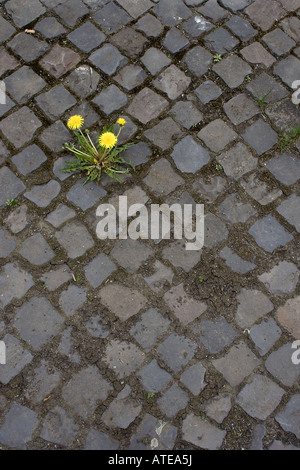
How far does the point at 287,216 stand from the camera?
3078 millimetres

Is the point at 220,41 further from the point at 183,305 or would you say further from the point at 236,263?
the point at 183,305

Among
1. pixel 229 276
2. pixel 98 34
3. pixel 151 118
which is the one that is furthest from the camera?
pixel 98 34

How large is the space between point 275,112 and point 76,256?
73.0 inches

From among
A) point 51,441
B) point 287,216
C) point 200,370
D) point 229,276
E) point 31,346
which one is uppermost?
point 287,216

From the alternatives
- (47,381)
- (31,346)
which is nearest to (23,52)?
(31,346)

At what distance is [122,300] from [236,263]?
0.79m

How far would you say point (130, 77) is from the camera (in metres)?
3.47

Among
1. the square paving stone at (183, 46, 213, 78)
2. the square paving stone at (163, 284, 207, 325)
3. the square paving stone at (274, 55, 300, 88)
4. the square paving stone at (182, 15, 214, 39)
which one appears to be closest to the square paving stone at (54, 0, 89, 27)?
the square paving stone at (182, 15, 214, 39)

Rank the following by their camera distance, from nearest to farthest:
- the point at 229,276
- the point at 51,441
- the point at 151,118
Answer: the point at 51,441 → the point at 229,276 → the point at 151,118

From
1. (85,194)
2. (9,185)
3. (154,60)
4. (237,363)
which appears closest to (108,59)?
(154,60)

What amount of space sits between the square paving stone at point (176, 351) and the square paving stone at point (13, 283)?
3.11 feet

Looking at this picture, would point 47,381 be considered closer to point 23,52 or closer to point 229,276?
point 229,276

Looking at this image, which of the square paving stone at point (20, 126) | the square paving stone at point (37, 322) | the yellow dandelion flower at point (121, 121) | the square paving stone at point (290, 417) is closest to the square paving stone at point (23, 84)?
the square paving stone at point (20, 126)

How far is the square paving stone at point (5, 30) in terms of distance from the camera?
3.58 metres
